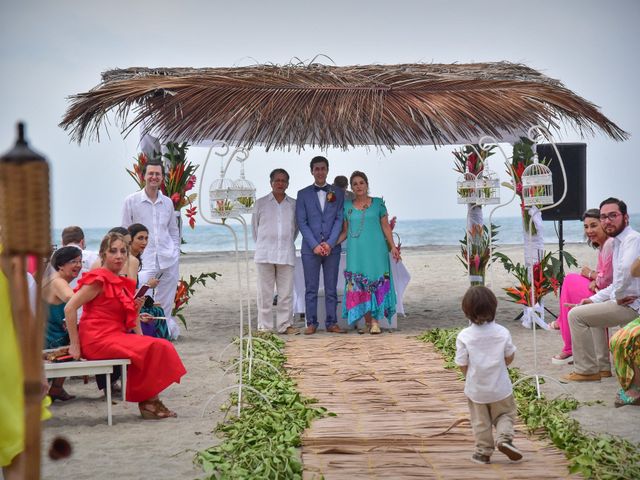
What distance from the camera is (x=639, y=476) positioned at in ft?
14.4

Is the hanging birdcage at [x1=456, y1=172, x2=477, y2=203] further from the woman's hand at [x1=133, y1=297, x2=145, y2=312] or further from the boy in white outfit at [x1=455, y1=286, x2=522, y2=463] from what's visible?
the boy in white outfit at [x1=455, y1=286, x2=522, y2=463]

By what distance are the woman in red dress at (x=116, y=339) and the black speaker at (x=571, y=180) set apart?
6.70m

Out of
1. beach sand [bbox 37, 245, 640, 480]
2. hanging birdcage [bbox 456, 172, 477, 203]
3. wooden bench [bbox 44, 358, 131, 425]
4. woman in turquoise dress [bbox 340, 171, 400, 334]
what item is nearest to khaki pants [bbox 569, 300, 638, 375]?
beach sand [bbox 37, 245, 640, 480]

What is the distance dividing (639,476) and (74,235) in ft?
15.0

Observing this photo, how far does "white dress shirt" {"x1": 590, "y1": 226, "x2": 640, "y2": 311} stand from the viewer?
6.66 m

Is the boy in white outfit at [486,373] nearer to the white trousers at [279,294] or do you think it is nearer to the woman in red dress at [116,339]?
the woman in red dress at [116,339]

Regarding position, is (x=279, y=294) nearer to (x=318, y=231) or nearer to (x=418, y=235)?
(x=318, y=231)

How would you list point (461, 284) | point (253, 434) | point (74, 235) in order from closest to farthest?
point (253, 434) → point (74, 235) → point (461, 284)

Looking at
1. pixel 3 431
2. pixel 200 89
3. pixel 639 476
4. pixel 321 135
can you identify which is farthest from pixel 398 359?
pixel 3 431

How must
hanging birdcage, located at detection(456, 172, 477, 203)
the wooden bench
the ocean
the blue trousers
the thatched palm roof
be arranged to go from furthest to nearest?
the ocean, the blue trousers, hanging birdcage, located at detection(456, 172, 477, 203), the thatched palm roof, the wooden bench

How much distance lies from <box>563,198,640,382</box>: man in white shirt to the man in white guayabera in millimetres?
4050

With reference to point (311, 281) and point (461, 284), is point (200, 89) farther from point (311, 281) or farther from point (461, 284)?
point (461, 284)

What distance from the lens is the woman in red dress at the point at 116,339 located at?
5938 millimetres

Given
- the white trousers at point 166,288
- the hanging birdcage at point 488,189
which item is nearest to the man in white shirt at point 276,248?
the white trousers at point 166,288
